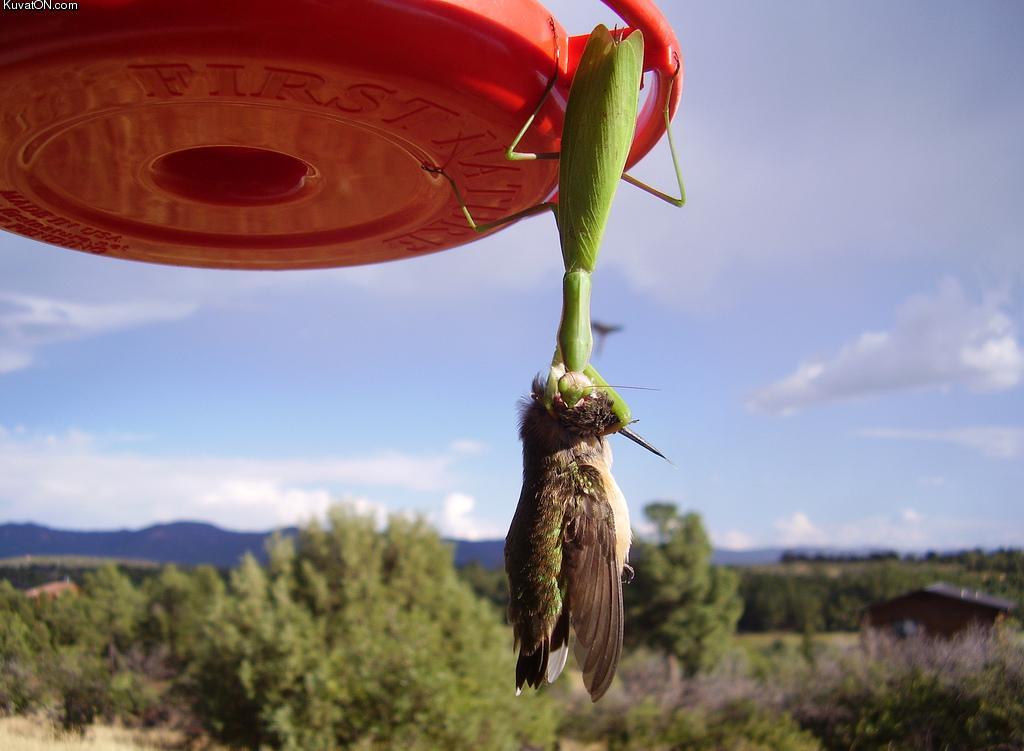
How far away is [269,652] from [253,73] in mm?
19364

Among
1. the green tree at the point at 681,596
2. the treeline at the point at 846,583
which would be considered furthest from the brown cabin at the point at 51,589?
the green tree at the point at 681,596

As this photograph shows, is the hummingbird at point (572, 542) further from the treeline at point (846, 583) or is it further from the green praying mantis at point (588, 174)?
the treeline at point (846, 583)

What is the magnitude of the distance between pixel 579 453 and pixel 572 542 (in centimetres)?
20

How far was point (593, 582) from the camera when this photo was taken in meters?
1.77

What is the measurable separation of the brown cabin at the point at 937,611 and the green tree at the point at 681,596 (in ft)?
49.8

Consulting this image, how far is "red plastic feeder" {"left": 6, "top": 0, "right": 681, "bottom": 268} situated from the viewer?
1572mm

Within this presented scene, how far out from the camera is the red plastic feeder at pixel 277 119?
1.57 metres

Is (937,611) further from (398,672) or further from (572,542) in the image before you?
(572,542)

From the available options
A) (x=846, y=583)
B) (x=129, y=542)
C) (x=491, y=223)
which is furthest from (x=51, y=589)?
(x=846, y=583)

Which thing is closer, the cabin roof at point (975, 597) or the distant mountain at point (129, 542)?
the distant mountain at point (129, 542)

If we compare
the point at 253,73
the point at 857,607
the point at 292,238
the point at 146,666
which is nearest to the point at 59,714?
the point at 292,238

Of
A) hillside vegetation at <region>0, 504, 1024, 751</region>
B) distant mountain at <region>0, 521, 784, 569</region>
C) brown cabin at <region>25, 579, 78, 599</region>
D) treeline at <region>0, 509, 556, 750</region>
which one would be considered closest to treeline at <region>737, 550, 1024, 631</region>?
hillside vegetation at <region>0, 504, 1024, 751</region>

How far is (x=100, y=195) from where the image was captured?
256cm

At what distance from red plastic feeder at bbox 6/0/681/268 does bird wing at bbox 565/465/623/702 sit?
3.18ft
